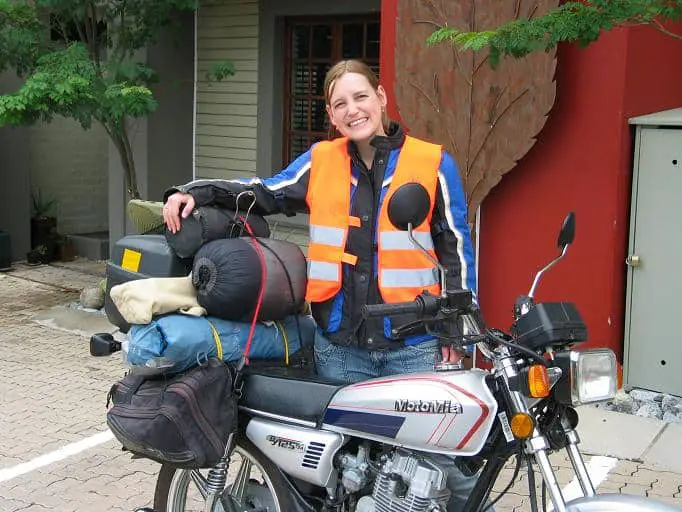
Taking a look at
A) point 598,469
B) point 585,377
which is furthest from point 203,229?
point 598,469

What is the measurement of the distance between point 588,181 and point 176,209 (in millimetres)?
3244

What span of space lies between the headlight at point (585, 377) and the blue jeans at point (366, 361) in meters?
0.75

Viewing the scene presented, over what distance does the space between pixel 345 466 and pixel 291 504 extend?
0.96 ft

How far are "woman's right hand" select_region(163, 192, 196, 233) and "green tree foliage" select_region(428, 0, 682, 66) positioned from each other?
156 centimetres

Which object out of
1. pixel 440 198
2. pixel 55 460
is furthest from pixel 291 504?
pixel 55 460

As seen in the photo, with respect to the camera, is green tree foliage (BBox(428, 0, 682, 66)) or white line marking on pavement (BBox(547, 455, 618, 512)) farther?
white line marking on pavement (BBox(547, 455, 618, 512))

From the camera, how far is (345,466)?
3.12 m

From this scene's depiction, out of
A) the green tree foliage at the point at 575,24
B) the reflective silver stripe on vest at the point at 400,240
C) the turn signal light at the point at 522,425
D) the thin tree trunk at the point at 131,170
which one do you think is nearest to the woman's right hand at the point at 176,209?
the reflective silver stripe on vest at the point at 400,240

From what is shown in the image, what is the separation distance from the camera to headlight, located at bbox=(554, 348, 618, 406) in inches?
100

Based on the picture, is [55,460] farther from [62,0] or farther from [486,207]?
[62,0]

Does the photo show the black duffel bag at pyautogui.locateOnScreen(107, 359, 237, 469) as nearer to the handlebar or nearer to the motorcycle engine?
the motorcycle engine

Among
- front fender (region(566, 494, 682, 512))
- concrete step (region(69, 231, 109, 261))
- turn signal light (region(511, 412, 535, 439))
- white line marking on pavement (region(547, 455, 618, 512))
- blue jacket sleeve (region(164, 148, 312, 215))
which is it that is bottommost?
white line marking on pavement (region(547, 455, 618, 512))

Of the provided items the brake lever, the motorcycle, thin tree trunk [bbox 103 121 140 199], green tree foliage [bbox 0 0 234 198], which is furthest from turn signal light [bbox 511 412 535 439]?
thin tree trunk [bbox 103 121 140 199]

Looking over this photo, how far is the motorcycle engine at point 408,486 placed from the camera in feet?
9.54
